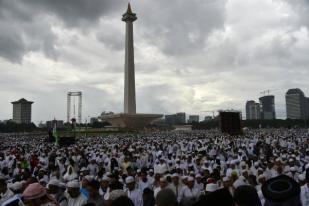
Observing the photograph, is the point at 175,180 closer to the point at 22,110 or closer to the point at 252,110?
the point at 22,110

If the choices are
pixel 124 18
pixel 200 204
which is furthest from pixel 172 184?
pixel 124 18

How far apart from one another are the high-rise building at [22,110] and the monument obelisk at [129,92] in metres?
71.2

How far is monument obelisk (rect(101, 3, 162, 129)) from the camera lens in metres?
57.7

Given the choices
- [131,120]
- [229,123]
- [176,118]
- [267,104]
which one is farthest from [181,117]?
[229,123]

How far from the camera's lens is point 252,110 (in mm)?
149250

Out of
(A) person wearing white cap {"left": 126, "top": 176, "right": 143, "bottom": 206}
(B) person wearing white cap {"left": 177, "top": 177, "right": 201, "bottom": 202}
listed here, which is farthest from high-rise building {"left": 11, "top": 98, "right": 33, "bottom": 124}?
(A) person wearing white cap {"left": 126, "top": 176, "right": 143, "bottom": 206}

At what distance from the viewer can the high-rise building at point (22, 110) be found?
12669cm

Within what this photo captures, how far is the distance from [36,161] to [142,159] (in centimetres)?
402

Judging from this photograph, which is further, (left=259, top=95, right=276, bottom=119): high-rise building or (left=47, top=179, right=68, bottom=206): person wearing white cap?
(left=259, top=95, right=276, bottom=119): high-rise building

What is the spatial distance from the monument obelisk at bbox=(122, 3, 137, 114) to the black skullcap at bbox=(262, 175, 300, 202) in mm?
55057

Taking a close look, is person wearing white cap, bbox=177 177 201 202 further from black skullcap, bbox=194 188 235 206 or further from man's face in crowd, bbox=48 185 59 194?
black skullcap, bbox=194 188 235 206

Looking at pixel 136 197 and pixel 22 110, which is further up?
pixel 22 110

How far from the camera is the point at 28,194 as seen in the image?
11.2 ft

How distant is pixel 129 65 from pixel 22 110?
276ft
